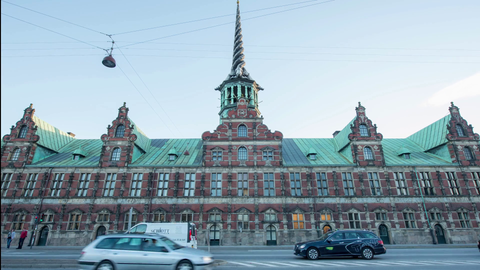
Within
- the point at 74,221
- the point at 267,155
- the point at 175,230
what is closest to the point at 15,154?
the point at 74,221

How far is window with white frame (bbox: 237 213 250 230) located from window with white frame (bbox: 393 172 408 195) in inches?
776

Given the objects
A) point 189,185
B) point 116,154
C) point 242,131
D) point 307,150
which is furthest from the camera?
point 307,150

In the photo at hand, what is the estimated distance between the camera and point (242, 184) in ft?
114

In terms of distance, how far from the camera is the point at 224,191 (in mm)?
34188

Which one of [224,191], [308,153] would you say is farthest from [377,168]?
[224,191]

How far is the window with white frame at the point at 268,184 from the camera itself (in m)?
34.2

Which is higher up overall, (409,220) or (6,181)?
(6,181)

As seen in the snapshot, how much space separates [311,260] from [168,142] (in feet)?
106

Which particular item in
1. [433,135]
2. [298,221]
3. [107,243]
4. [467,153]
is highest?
[433,135]

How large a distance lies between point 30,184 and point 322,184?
A: 37722 mm

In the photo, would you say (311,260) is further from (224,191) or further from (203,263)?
(224,191)

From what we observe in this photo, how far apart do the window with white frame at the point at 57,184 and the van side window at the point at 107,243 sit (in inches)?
1097

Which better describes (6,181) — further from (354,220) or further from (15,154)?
(354,220)

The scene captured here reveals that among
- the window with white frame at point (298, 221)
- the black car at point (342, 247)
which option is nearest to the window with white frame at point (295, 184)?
the window with white frame at point (298, 221)
